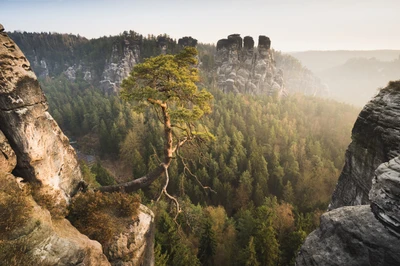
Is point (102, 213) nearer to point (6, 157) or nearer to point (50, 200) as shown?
point (50, 200)

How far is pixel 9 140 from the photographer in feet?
32.3

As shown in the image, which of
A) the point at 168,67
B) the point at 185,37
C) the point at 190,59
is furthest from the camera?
the point at 185,37

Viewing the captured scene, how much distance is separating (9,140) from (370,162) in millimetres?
21408

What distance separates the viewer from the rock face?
12800cm

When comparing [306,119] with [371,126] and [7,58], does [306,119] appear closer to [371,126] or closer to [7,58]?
[371,126]

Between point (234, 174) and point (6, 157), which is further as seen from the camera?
point (234, 174)

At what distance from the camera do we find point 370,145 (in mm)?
15719

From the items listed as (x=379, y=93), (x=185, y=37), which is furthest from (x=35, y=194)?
(x=185, y=37)

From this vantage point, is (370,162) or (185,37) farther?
(185,37)

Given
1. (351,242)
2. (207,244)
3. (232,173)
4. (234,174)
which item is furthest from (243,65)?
(351,242)

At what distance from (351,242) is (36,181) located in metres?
13.6

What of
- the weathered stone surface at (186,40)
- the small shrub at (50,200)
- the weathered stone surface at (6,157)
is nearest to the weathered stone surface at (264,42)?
the weathered stone surface at (186,40)

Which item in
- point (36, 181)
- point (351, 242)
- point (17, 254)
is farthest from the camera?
point (36, 181)

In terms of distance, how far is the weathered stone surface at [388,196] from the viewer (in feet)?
21.4
